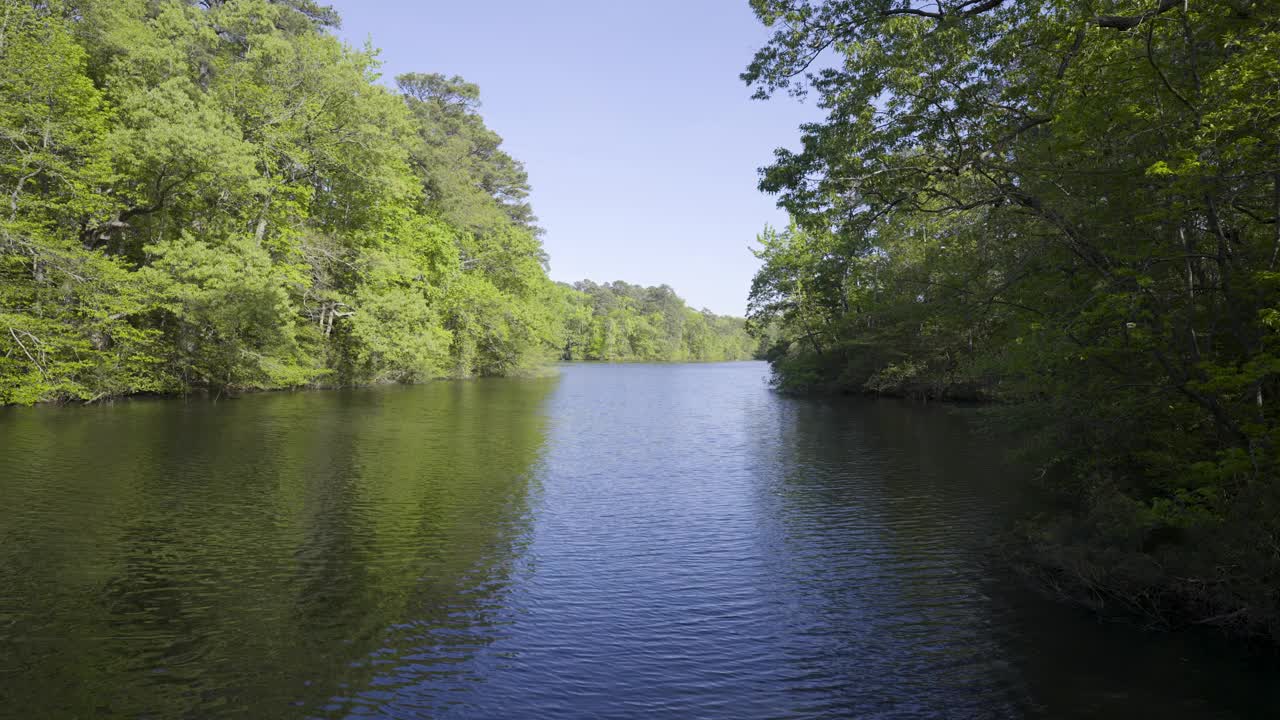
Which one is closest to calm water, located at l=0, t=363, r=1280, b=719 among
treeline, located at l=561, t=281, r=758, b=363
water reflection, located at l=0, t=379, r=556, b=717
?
water reflection, located at l=0, t=379, r=556, b=717

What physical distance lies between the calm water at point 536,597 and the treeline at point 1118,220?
4.00 ft

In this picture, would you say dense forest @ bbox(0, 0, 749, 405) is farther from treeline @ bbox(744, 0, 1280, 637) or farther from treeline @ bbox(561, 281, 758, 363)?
treeline @ bbox(561, 281, 758, 363)

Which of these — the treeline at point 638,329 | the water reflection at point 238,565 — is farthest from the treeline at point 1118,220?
the treeline at point 638,329

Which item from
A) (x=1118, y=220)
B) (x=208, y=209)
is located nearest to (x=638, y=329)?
(x=208, y=209)

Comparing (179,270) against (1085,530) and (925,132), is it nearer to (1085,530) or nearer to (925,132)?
(925,132)

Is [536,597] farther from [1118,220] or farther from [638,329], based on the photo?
[638,329]

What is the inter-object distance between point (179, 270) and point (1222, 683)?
32.3m

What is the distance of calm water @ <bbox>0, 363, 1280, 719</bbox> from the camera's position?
6281 millimetres

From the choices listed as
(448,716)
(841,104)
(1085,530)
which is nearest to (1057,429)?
(1085,530)

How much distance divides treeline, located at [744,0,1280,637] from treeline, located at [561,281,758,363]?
102 m

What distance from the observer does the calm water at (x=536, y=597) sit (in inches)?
247

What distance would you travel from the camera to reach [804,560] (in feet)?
33.6

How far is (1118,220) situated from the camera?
985 centimetres

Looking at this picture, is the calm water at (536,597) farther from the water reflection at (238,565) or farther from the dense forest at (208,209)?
the dense forest at (208,209)
